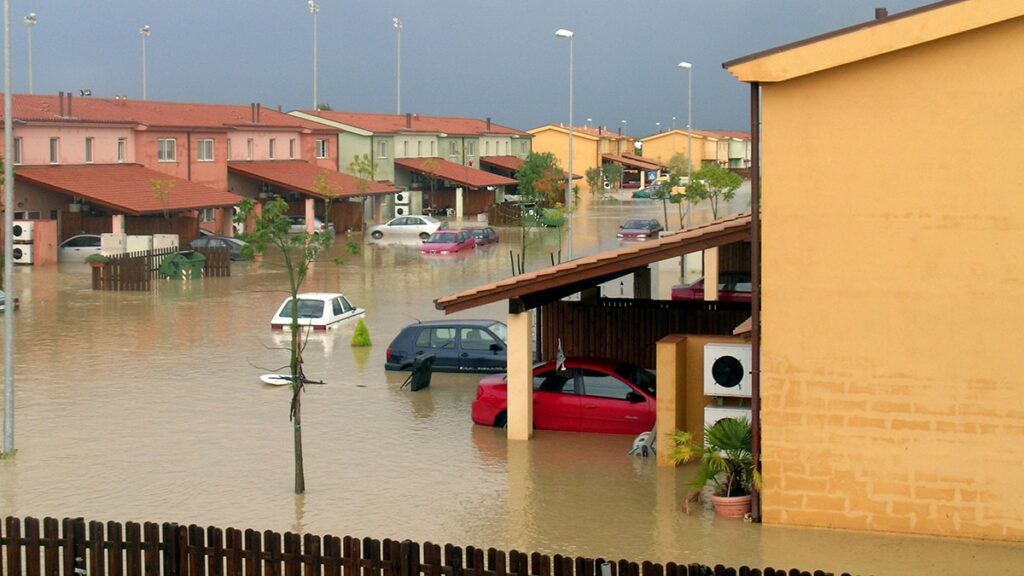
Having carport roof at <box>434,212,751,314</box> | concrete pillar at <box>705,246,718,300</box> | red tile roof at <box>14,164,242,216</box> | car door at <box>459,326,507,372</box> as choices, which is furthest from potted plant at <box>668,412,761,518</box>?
red tile roof at <box>14,164,242,216</box>

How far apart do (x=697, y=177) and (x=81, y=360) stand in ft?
145

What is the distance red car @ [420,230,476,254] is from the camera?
2202 inches

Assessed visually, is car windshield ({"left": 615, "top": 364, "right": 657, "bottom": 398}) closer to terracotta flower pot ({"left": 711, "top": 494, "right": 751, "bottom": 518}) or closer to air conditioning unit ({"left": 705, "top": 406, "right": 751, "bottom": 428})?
air conditioning unit ({"left": 705, "top": 406, "right": 751, "bottom": 428})

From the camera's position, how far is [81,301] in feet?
124

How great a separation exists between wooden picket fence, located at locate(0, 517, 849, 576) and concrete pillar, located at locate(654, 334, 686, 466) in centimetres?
580

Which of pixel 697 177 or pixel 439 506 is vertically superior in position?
pixel 697 177

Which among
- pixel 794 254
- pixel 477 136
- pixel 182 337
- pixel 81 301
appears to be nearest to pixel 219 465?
pixel 794 254

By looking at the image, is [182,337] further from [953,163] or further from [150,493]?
[953,163]

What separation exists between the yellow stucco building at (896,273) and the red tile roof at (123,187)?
127 ft

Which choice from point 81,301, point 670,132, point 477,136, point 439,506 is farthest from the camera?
point 670,132

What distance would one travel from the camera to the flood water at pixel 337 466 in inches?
562

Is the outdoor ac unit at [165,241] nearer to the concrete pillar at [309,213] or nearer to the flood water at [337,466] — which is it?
the concrete pillar at [309,213]

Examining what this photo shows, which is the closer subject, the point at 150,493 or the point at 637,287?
the point at 150,493

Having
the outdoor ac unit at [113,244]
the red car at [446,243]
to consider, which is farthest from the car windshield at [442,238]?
the outdoor ac unit at [113,244]
